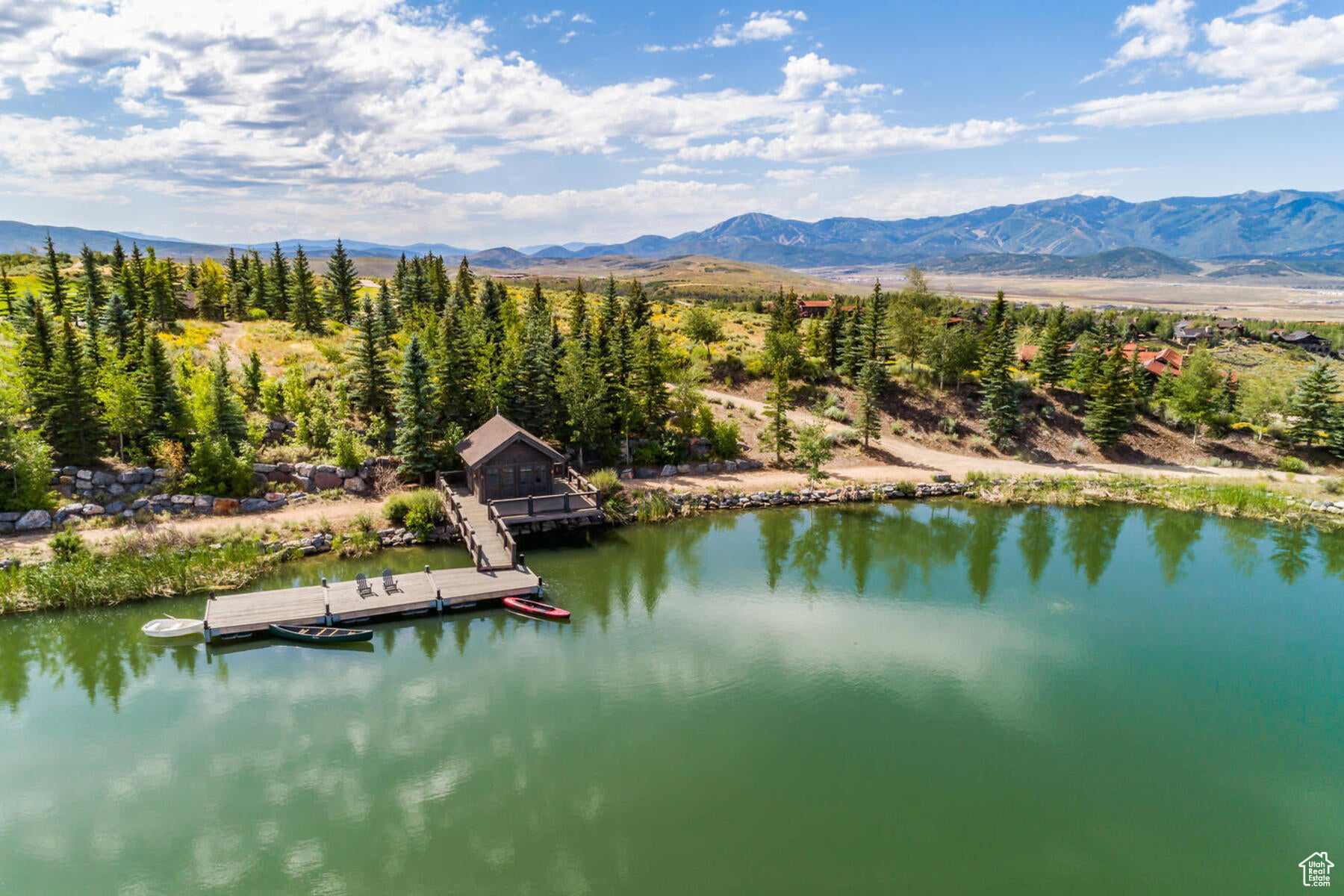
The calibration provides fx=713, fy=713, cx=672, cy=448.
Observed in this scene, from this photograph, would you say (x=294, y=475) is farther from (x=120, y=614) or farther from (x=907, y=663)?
(x=907, y=663)

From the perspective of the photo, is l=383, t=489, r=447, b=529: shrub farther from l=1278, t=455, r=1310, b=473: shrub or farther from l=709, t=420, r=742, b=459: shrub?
l=1278, t=455, r=1310, b=473: shrub

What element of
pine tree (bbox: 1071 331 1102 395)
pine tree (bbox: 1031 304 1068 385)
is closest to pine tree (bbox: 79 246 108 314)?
pine tree (bbox: 1031 304 1068 385)

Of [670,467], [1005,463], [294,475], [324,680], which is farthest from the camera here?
[1005,463]

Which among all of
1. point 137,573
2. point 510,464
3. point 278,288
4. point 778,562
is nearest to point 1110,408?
point 778,562

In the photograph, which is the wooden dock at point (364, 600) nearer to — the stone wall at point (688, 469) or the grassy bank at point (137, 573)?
the grassy bank at point (137, 573)

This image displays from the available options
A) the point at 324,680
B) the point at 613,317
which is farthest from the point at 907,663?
the point at 613,317

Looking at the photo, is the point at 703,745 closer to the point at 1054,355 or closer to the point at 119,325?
the point at 119,325
